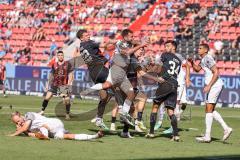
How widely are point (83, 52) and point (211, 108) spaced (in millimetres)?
3829

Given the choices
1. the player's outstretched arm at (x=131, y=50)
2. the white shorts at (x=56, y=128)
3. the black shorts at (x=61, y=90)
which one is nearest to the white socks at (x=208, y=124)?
the player's outstretched arm at (x=131, y=50)

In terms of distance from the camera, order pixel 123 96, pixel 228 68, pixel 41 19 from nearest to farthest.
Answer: pixel 123 96
pixel 228 68
pixel 41 19

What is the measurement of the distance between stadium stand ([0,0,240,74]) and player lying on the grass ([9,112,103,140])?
2256 centimetres

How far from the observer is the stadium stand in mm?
40959

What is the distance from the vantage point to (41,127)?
1530 cm

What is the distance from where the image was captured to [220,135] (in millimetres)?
18391

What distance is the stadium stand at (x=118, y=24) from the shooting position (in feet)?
134

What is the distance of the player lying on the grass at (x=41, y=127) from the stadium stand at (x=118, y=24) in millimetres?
22563

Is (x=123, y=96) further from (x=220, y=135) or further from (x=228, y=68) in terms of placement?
(x=228, y=68)

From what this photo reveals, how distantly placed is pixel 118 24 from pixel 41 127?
31.9 meters

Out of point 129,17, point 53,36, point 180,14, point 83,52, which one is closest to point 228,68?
point 180,14

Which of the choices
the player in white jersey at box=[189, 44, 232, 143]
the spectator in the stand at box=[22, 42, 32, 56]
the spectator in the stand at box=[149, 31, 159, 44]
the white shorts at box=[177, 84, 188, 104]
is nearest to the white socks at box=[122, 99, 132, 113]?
the player in white jersey at box=[189, 44, 232, 143]

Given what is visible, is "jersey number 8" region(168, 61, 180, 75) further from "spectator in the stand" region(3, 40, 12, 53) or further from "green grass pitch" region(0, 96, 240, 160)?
"spectator in the stand" region(3, 40, 12, 53)

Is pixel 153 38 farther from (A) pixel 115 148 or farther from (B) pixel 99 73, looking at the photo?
(A) pixel 115 148
